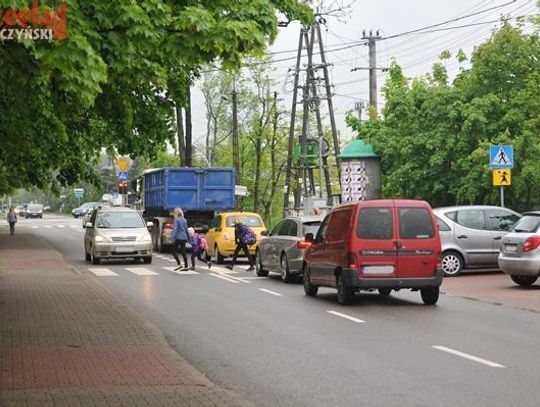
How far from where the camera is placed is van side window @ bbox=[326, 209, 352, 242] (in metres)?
15.8

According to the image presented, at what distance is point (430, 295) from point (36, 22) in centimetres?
1101

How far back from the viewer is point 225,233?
2772cm

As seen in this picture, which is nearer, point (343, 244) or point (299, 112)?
point (343, 244)

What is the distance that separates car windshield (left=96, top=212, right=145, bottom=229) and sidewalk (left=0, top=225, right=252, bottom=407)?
1119 cm

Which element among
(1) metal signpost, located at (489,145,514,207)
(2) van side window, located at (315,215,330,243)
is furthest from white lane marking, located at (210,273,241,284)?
(1) metal signpost, located at (489,145,514,207)

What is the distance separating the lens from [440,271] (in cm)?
1563

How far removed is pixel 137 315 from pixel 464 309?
18.4 ft

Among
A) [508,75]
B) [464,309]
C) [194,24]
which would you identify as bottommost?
[464,309]

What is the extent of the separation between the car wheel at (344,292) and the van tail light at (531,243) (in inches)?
177

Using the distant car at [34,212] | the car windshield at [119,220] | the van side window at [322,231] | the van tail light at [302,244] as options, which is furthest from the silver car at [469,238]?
the distant car at [34,212]

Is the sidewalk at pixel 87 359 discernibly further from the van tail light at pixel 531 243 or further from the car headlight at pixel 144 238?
the car headlight at pixel 144 238

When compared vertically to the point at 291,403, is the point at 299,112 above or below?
above

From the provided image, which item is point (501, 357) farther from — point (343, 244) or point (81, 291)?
point (81, 291)

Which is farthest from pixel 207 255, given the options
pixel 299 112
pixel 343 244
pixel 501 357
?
pixel 299 112
